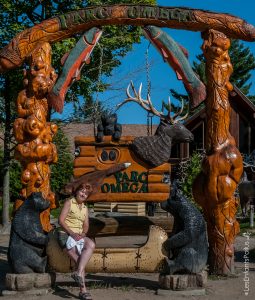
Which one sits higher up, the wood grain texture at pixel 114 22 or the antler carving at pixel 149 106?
the wood grain texture at pixel 114 22

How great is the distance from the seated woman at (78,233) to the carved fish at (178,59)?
7.20 feet

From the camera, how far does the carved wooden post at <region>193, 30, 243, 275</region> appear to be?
7.56 metres

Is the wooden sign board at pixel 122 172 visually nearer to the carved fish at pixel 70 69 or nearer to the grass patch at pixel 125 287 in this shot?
the carved fish at pixel 70 69

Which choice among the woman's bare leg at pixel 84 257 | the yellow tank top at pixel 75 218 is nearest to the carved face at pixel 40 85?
the yellow tank top at pixel 75 218

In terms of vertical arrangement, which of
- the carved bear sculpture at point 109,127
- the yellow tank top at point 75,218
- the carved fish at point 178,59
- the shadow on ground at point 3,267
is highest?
the carved fish at point 178,59

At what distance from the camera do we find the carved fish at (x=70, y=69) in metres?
7.42

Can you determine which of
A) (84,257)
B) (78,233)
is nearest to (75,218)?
(78,233)

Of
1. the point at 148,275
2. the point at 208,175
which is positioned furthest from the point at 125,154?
the point at 148,275

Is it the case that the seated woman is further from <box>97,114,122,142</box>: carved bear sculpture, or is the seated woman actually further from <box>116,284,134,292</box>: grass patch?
<box>97,114,122,142</box>: carved bear sculpture

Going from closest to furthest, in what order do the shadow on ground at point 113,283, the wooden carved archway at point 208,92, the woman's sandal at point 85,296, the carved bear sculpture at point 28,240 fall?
the woman's sandal at point 85,296, the carved bear sculpture at point 28,240, the shadow on ground at point 113,283, the wooden carved archway at point 208,92

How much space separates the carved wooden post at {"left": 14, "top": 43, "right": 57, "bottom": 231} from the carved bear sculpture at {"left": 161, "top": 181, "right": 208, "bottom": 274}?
1.91 meters

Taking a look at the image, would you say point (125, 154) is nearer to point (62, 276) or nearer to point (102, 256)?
point (102, 256)

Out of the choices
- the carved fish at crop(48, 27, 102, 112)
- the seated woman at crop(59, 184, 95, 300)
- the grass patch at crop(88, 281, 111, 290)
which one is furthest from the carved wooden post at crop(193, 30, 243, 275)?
the seated woman at crop(59, 184, 95, 300)

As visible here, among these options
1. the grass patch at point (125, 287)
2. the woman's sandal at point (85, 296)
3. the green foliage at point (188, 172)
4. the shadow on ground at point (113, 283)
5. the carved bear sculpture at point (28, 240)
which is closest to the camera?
the woman's sandal at point (85, 296)
